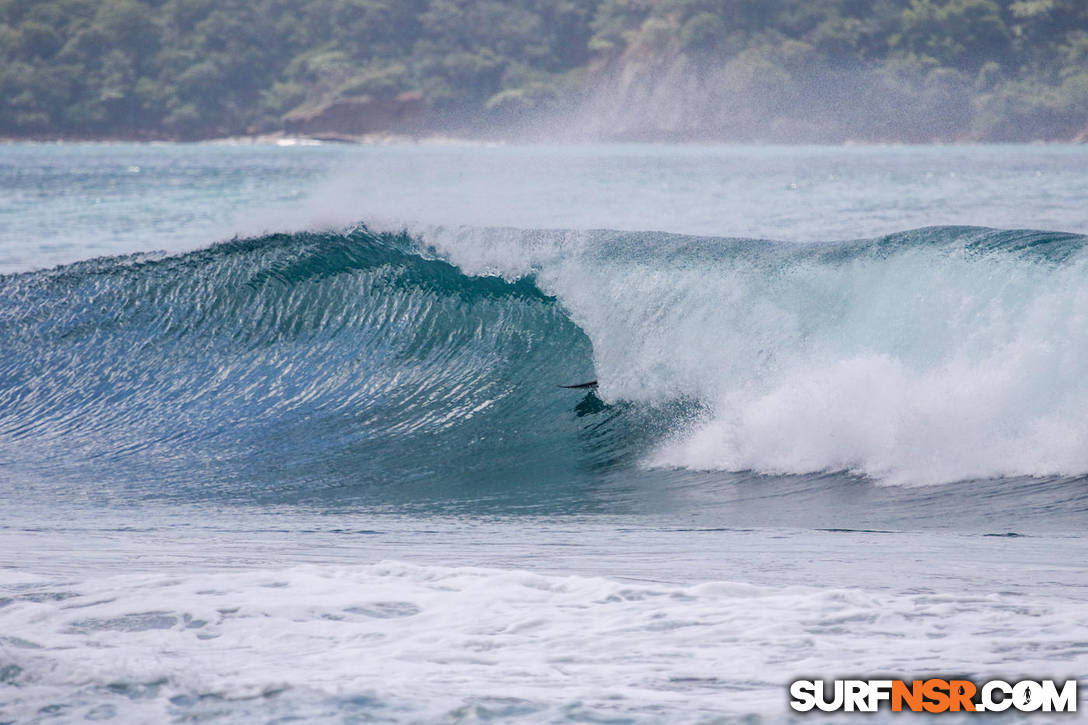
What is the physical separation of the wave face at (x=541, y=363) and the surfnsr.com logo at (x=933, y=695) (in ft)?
11.4

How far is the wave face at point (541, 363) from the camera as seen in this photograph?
8.34 m

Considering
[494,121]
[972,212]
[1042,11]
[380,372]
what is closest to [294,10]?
[494,121]

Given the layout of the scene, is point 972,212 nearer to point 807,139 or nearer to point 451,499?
point 451,499

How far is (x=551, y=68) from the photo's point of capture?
448ft

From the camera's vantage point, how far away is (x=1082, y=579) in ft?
18.5

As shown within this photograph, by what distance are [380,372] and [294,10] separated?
14186 centimetres

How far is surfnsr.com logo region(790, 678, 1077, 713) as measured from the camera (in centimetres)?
428

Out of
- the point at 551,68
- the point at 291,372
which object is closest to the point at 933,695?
the point at 291,372

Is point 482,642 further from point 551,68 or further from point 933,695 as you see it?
point 551,68

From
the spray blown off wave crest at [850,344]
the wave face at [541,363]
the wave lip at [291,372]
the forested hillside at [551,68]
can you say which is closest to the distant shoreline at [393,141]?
the forested hillside at [551,68]

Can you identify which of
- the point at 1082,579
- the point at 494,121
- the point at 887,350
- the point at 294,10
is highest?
the point at 294,10

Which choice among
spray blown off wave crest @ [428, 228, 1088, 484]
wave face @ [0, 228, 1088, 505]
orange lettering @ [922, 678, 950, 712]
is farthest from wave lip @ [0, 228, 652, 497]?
orange lettering @ [922, 678, 950, 712]

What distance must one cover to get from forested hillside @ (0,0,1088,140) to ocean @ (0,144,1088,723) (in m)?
111

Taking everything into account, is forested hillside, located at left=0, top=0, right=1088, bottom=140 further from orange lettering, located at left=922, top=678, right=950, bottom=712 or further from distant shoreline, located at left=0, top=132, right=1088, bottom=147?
orange lettering, located at left=922, top=678, right=950, bottom=712
